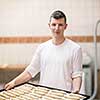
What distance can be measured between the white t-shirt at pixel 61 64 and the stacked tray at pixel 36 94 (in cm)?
23

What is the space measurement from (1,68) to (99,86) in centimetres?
187

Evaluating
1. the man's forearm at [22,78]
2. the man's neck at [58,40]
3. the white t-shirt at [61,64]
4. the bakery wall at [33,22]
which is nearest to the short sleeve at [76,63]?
the white t-shirt at [61,64]

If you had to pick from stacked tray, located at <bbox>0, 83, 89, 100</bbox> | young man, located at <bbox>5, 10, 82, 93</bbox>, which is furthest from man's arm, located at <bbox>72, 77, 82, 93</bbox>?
stacked tray, located at <bbox>0, 83, 89, 100</bbox>

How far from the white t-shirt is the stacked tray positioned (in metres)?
0.23

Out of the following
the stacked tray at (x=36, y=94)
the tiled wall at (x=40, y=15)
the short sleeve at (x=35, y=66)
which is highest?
the tiled wall at (x=40, y=15)

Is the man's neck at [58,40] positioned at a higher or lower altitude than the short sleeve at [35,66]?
higher

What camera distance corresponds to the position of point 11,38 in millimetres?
4449

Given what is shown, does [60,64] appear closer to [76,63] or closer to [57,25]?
[76,63]

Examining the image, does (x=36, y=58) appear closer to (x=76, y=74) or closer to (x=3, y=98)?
(x=76, y=74)

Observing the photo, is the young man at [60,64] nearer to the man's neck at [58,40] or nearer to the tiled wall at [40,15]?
the man's neck at [58,40]

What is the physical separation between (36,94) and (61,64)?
0.43m

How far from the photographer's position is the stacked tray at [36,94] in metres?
1.69

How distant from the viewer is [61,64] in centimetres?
208

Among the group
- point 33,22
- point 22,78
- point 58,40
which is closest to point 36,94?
point 22,78
